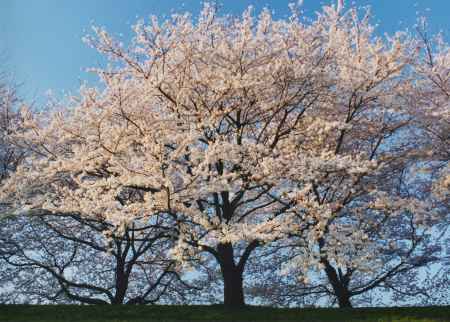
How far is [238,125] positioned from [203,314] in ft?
20.1

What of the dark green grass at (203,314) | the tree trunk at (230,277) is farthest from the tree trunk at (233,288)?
the dark green grass at (203,314)

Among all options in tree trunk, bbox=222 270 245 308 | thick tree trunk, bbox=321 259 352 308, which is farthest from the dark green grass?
thick tree trunk, bbox=321 259 352 308

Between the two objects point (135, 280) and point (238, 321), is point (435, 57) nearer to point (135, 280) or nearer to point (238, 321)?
point (238, 321)

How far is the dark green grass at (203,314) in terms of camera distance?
14.4m

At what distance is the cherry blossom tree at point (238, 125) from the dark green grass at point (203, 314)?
155 centimetres

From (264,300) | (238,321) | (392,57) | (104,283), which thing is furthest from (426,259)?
(104,283)

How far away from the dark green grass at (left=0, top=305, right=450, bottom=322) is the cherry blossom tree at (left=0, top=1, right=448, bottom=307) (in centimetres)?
155

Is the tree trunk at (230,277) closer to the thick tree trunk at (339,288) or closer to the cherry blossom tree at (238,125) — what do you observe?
the cherry blossom tree at (238,125)

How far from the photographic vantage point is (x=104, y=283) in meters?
25.9

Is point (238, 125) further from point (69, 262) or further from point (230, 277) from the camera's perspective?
point (69, 262)

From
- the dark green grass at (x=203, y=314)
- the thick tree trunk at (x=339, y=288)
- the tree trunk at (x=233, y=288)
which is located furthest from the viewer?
the thick tree trunk at (x=339, y=288)

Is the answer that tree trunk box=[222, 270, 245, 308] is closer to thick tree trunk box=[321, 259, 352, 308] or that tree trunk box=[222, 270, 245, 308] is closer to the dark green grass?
the dark green grass

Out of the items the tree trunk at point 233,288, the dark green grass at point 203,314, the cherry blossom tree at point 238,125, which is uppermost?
the cherry blossom tree at point 238,125

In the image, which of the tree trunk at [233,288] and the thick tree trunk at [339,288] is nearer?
the tree trunk at [233,288]
